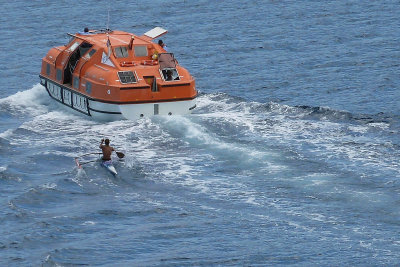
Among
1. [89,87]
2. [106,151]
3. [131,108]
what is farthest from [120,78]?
[106,151]

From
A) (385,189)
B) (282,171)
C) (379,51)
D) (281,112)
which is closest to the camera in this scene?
(385,189)

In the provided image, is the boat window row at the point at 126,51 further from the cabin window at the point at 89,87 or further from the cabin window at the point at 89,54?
the cabin window at the point at 89,87

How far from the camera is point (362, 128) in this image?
50.1 m

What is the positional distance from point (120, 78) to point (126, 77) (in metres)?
0.34

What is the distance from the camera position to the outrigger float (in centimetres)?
5372

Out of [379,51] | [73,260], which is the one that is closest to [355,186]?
[73,260]

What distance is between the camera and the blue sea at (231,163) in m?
38.2

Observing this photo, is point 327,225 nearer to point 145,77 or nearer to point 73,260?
point 73,260

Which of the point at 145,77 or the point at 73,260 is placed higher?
the point at 145,77

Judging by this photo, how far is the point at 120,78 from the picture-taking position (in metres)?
54.0

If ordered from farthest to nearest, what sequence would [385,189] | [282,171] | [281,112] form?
[281,112]
[282,171]
[385,189]

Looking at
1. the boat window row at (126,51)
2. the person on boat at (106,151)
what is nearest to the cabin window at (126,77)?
the boat window row at (126,51)

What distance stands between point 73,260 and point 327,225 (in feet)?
31.1

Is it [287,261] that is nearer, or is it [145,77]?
[287,261]
